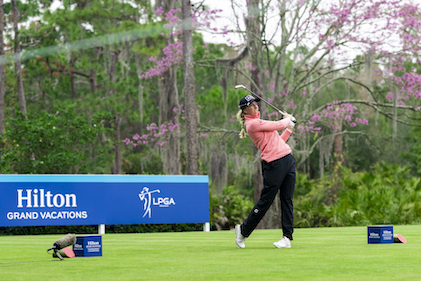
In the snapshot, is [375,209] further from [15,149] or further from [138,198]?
[15,149]

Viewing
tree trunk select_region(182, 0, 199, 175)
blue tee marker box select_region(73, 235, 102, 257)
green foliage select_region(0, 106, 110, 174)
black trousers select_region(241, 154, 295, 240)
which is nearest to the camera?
blue tee marker box select_region(73, 235, 102, 257)

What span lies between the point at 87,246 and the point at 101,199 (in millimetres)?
8331

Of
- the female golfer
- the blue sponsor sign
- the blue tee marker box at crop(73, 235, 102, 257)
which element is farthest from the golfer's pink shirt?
the blue sponsor sign

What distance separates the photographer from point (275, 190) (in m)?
7.01

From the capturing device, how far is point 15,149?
21.2 m

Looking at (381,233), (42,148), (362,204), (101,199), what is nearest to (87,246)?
(381,233)

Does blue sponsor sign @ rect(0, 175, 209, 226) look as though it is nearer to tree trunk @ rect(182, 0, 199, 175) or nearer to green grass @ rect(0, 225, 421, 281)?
tree trunk @ rect(182, 0, 199, 175)

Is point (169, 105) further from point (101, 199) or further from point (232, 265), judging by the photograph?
point (232, 265)

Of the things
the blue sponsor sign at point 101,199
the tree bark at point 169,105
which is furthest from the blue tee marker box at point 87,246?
the tree bark at point 169,105

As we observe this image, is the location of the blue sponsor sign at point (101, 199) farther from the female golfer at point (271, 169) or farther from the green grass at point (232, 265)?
the female golfer at point (271, 169)

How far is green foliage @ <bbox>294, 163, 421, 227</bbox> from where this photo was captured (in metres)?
17.2

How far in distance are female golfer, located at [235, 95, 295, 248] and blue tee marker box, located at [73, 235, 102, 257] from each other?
1740mm

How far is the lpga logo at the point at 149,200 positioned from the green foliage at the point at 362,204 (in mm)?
5581

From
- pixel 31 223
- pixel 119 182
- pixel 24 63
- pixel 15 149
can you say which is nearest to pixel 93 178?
pixel 119 182
